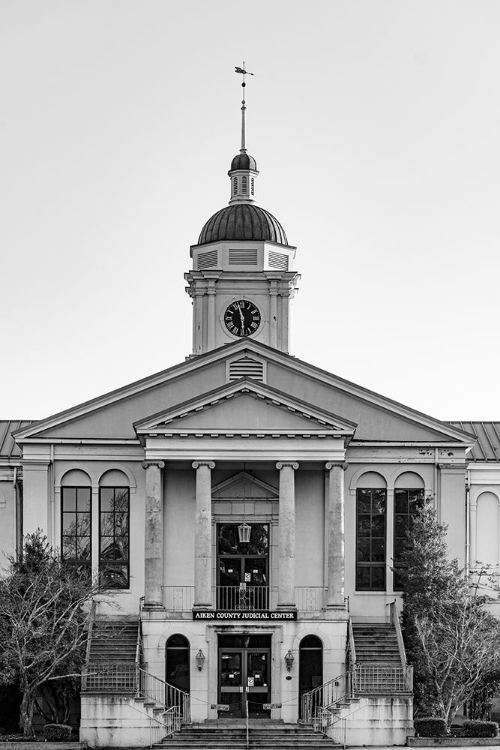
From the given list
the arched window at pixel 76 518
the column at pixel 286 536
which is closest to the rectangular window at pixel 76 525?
the arched window at pixel 76 518

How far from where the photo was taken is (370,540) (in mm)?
68625

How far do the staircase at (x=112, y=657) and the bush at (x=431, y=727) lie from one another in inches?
393

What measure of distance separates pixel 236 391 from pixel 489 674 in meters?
13.9

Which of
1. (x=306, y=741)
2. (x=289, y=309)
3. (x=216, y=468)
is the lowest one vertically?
(x=306, y=741)

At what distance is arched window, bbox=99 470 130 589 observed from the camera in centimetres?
6788

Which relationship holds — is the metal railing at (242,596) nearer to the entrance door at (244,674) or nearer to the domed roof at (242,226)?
the entrance door at (244,674)

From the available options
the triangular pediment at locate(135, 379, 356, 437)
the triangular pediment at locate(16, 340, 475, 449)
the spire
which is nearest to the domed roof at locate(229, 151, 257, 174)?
the spire

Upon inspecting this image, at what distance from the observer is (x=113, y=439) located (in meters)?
68.6

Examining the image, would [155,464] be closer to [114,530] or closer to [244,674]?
→ [114,530]

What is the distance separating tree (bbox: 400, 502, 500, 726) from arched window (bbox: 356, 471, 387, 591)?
1352 mm

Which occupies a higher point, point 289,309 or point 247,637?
point 289,309

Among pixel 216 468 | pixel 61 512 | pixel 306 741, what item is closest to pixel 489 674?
pixel 306 741

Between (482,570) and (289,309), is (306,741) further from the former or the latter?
(289,309)

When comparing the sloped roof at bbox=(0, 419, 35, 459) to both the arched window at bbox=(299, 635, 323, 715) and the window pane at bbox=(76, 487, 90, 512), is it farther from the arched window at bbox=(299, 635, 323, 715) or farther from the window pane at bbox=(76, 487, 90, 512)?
the arched window at bbox=(299, 635, 323, 715)
